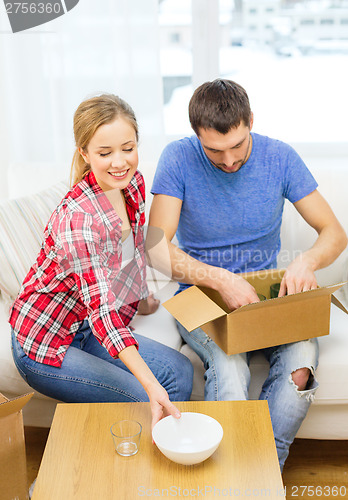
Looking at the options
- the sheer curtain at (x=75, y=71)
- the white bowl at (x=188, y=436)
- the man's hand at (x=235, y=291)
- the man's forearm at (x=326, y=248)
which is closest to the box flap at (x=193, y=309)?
the man's hand at (x=235, y=291)

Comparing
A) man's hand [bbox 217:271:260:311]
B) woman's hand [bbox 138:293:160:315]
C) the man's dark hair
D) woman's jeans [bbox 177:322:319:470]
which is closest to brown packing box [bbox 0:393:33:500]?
woman's jeans [bbox 177:322:319:470]

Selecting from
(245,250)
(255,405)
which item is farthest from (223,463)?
(245,250)

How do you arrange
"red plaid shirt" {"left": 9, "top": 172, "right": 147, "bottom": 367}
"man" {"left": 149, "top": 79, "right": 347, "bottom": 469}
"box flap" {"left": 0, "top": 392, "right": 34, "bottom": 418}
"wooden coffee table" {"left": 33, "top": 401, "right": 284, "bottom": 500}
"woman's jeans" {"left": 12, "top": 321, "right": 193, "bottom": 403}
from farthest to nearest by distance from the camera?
"man" {"left": 149, "top": 79, "right": 347, "bottom": 469} → "woman's jeans" {"left": 12, "top": 321, "right": 193, "bottom": 403} → "red plaid shirt" {"left": 9, "top": 172, "right": 147, "bottom": 367} → "box flap" {"left": 0, "top": 392, "right": 34, "bottom": 418} → "wooden coffee table" {"left": 33, "top": 401, "right": 284, "bottom": 500}

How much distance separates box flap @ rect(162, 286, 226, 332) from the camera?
1.38 metres

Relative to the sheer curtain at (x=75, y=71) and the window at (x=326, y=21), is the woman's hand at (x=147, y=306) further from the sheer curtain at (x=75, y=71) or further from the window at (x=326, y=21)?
the window at (x=326, y=21)

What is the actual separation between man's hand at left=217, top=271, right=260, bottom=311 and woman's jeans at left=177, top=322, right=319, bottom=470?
0.48 feet

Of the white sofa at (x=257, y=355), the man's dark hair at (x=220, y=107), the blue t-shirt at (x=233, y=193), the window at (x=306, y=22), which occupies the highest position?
the window at (x=306, y=22)

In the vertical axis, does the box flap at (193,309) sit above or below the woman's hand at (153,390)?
above

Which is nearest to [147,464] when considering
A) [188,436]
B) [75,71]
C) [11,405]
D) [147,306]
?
[188,436]

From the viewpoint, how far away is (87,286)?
53.4 inches

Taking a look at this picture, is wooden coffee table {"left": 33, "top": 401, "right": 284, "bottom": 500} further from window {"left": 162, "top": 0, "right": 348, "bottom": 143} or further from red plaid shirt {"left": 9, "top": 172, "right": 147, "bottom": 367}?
window {"left": 162, "top": 0, "right": 348, "bottom": 143}

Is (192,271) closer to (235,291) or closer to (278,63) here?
(235,291)

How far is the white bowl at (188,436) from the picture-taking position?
43.1 inches

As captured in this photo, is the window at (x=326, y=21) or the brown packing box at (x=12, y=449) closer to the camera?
the brown packing box at (x=12, y=449)
